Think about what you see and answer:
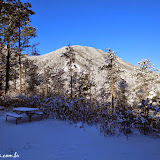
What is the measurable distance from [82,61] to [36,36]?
11558cm

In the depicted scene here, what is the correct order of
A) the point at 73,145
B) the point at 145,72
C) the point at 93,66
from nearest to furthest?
the point at 73,145
the point at 145,72
the point at 93,66

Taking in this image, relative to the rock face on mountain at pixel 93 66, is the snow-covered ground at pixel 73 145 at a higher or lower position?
lower

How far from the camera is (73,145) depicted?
444 centimetres

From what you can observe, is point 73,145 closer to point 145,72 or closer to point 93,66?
point 145,72

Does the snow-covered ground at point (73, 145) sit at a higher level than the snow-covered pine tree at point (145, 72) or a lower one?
lower

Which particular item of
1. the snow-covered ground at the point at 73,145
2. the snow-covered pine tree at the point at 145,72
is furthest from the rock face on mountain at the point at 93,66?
the snow-covered ground at the point at 73,145

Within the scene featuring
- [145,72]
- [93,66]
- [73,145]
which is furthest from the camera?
[93,66]

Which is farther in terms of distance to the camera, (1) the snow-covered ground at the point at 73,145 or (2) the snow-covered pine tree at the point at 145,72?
(2) the snow-covered pine tree at the point at 145,72

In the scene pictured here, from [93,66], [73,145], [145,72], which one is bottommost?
[73,145]

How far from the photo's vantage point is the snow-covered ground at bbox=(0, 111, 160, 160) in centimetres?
367

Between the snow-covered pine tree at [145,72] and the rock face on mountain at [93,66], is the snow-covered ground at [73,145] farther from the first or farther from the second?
the snow-covered pine tree at [145,72]

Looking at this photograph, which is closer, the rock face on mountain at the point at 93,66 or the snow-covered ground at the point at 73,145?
the snow-covered ground at the point at 73,145

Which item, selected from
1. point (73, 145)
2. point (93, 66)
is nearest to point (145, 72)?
point (73, 145)

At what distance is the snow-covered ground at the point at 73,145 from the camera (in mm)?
3666
